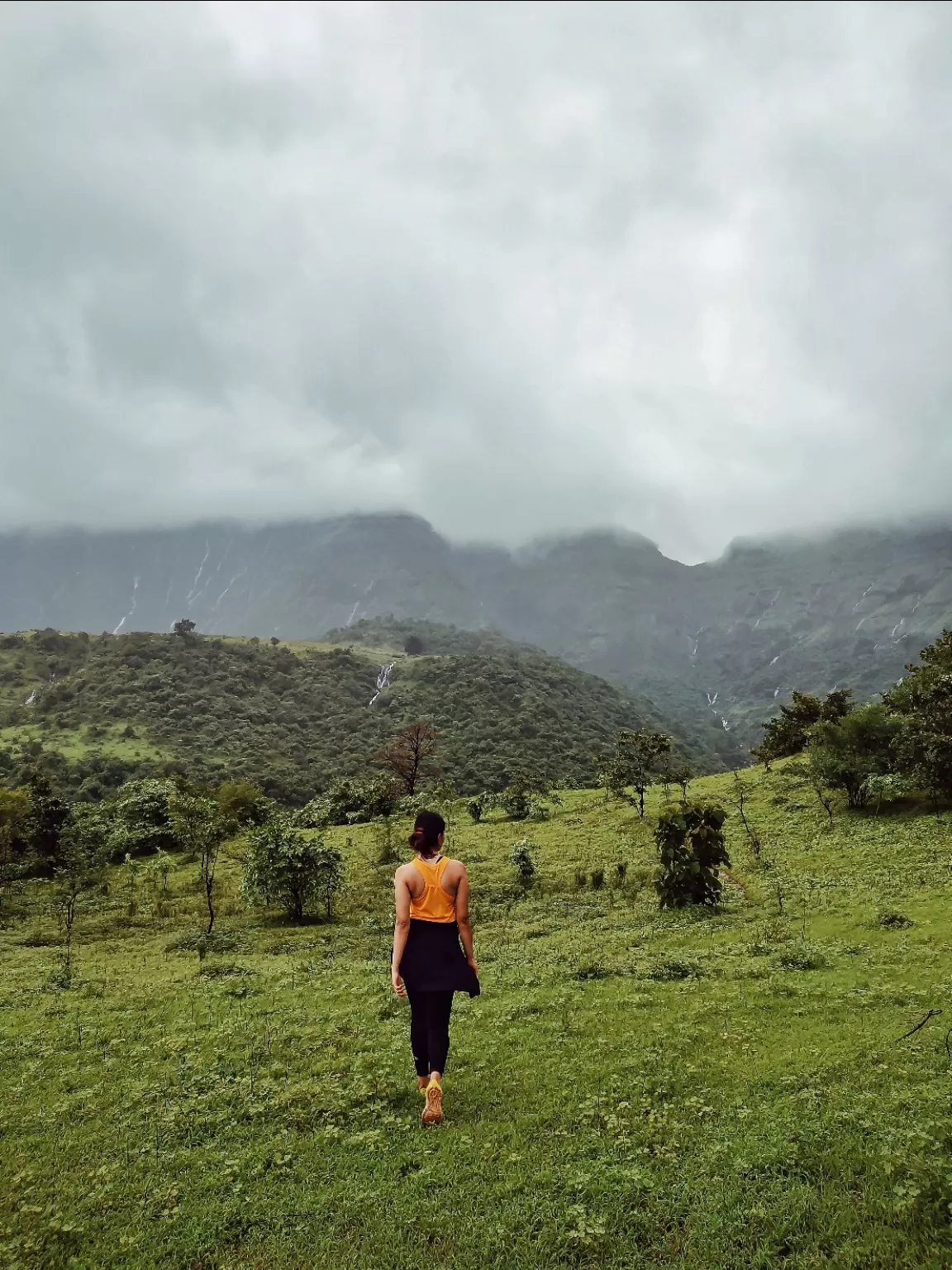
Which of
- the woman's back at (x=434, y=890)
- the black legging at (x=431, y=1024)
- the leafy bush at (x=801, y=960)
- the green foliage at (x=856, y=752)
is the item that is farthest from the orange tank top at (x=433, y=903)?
the green foliage at (x=856, y=752)

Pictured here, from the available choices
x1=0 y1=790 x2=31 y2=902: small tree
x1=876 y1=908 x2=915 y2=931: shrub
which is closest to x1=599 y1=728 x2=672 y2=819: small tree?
x1=876 y1=908 x2=915 y2=931: shrub

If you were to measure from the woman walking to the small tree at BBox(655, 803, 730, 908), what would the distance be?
20.4m

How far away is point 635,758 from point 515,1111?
1841 inches

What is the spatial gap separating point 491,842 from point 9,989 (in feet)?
102

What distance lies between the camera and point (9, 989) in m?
20.5

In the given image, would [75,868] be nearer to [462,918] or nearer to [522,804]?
[522,804]

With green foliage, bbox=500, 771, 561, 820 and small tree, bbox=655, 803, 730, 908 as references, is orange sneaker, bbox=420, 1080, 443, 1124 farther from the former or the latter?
green foliage, bbox=500, 771, 561, 820

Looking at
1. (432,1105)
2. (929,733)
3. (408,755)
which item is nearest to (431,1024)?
(432,1105)

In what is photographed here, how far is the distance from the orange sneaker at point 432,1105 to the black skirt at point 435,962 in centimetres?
140

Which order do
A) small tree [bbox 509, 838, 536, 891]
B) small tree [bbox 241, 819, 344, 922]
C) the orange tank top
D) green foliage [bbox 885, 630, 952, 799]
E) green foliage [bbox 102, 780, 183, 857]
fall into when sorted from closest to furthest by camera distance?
the orange tank top < small tree [bbox 241, 819, 344, 922] < small tree [bbox 509, 838, 536, 891] < green foliage [bbox 885, 630, 952, 799] < green foliage [bbox 102, 780, 183, 857]

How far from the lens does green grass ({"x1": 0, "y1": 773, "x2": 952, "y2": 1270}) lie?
6.80 metres

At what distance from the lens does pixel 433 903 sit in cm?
905

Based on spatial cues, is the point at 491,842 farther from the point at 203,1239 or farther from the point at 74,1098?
the point at 203,1239

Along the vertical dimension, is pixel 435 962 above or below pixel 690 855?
above
